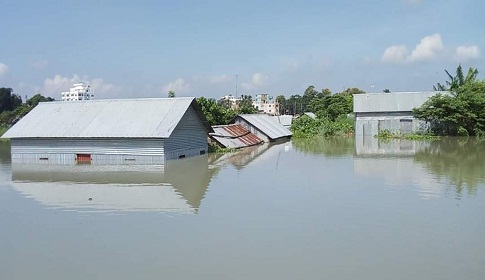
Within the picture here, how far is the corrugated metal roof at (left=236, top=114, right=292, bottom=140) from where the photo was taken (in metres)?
32.7

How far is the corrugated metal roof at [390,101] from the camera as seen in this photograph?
3516 cm

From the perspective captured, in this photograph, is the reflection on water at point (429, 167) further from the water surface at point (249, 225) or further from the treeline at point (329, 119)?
the treeline at point (329, 119)

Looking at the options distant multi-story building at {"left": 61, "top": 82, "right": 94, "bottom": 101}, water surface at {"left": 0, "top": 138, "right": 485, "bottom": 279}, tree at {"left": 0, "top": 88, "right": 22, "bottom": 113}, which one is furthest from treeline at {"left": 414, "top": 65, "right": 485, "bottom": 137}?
distant multi-story building at {"left": 61, "top": 82, "right": 94, "bottom": 101}

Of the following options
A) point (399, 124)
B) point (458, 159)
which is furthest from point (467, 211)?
point (399, 124)

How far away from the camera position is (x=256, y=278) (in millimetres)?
6168

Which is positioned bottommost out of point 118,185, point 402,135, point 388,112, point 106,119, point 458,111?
point 118,185

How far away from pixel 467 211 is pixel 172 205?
627cm

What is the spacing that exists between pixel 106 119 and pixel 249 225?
1406cm

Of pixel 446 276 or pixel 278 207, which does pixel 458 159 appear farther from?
pixel 446 276

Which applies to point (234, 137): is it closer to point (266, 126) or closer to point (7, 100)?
point (266, 126)

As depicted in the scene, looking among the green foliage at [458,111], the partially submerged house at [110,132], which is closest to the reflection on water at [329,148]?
the partially submerged house at [110,132]

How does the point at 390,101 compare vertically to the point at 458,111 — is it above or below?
above

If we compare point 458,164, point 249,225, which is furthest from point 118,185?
point 458,164

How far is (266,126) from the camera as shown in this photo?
112 ft
